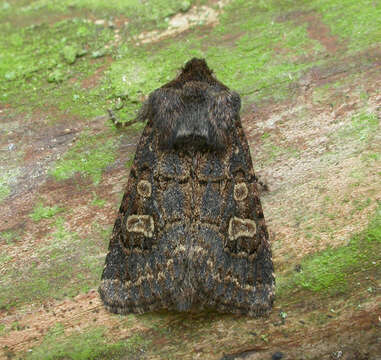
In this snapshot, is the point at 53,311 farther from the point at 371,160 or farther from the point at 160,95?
the point at 371,160

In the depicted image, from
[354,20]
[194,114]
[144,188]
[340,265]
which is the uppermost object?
[354,20]

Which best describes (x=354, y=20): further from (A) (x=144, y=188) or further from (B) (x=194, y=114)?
(A) (x=144, y=188)

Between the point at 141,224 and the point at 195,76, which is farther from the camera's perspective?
the point at 195,76

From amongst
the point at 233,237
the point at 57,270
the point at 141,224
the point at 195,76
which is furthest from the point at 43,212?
the point at 195,76

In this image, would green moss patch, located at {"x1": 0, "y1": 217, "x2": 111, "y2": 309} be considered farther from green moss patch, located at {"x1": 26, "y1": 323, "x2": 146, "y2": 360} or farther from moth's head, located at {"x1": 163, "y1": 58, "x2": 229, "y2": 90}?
moth's head, located at {"x1": 163, "y1": 58, "x2": 229, "y2": 90}

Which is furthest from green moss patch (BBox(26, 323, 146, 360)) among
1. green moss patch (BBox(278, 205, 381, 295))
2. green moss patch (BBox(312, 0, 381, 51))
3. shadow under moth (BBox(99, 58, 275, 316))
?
green moss patch (BBox(312, 0, 381, 51))

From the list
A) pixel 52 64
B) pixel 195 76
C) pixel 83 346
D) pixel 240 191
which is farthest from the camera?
pixel 52 64

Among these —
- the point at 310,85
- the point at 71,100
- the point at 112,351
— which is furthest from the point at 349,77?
the point at 112,351

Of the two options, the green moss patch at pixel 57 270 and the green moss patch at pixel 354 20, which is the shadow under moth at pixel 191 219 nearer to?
the green moss patch at pixel 57 270
